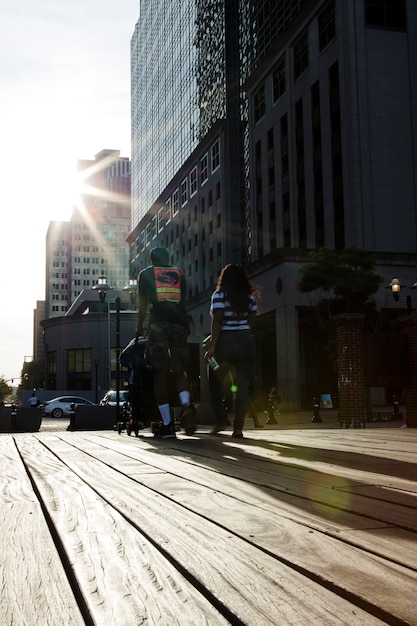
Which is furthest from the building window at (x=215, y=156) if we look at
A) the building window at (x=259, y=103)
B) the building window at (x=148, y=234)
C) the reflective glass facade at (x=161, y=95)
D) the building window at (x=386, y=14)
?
the building window at (x=148, y=234)

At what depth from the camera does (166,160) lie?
270ft

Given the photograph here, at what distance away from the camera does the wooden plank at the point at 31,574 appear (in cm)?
133

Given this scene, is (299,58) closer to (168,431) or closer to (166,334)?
(166,334)

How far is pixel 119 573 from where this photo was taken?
161cm

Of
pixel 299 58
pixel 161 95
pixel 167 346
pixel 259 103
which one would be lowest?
pixel 167 346

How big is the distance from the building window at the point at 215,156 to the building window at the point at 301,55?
16.2 metres

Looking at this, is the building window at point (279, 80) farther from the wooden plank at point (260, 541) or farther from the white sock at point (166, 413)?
the wooden plank at point (260, 541)

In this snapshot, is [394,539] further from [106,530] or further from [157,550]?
[106,530]

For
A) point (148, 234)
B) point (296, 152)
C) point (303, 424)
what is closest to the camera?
point (303, 424)

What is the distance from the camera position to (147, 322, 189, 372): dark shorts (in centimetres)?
720

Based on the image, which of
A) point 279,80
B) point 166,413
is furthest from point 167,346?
point 279,80

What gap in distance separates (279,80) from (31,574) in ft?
160

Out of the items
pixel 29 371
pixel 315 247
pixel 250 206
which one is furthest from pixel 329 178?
pixel 29 371

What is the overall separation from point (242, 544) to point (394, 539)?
441mm
